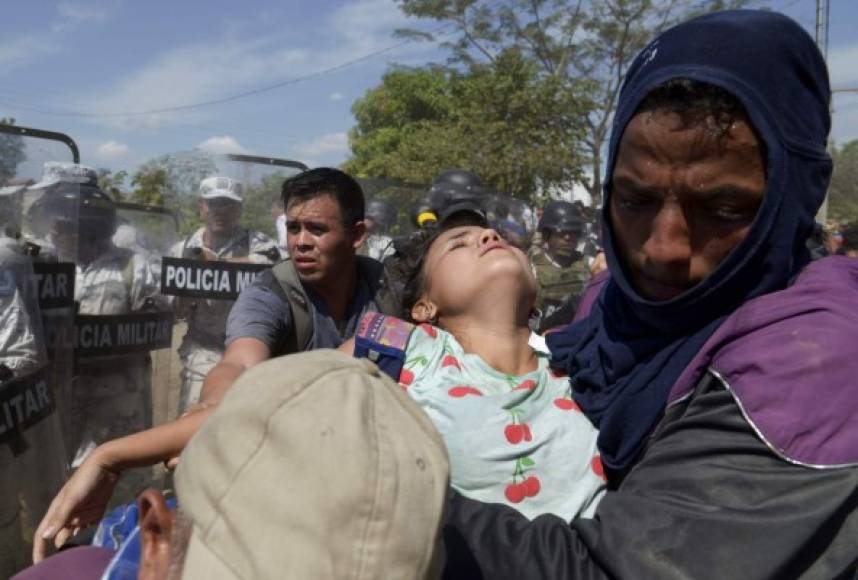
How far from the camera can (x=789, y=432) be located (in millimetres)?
1106

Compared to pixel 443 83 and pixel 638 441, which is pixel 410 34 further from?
pixel 638 441

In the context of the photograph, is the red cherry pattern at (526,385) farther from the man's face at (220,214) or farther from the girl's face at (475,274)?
the man's face at (220,214)

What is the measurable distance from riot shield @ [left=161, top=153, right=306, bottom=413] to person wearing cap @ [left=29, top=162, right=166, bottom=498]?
0.64 ft

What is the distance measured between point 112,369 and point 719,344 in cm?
459

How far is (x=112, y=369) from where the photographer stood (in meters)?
5.15

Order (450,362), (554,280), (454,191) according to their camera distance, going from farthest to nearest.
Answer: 1. (554,280)
2. (454,191)
3. (450,362)

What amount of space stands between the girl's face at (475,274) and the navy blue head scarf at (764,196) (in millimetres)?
551

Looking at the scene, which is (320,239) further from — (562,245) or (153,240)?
(562,245)

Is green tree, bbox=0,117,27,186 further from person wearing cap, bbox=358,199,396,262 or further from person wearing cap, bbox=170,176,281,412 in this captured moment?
person wearing cap, bbox=358,199,396,262

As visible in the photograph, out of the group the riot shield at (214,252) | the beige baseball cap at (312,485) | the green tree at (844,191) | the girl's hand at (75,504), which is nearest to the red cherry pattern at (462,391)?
the beige baseball cap at (312,485)

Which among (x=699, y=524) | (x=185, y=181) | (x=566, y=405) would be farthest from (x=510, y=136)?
(x=699, y=524)

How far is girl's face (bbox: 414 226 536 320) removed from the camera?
2053 mm

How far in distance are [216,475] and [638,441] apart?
724 millimetres

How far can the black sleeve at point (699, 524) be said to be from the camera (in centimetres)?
109
